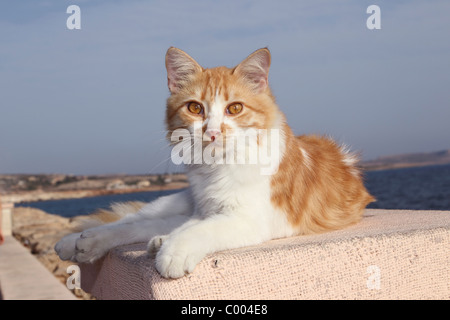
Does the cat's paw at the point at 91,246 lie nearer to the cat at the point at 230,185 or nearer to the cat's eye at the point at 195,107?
the cat at the point at 230,185

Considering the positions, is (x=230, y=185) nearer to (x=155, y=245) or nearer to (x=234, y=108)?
(x=234, y=108)

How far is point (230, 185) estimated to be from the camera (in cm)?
229

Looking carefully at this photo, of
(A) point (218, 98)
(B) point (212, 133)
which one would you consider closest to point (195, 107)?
(A) point (218, 98)

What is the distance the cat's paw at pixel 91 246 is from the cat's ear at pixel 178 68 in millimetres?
842

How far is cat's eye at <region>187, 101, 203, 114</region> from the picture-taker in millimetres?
2268

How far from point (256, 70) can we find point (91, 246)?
1.22 m

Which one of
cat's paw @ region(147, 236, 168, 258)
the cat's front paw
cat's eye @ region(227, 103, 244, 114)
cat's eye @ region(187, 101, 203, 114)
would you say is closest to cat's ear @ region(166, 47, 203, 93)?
cat's eye @ region(187, 101, 203, 114)

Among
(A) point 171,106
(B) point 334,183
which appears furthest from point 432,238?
(A) point 171,106

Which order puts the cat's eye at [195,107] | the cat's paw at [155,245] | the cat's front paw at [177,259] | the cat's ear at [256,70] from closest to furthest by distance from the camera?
the cat's front paw at [177,259] < the cat's paw at [155,245] < the cat's eye at [195,107] < the cat's ear at [256,70]

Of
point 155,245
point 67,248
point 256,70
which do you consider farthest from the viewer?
point 67,248

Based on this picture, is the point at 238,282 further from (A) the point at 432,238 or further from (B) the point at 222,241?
(A) the point at 432,238

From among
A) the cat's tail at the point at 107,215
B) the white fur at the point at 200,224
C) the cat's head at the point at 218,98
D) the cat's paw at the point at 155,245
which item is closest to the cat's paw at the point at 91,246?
the white fur at the point at 200,224

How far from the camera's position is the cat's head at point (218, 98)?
86.1 inches

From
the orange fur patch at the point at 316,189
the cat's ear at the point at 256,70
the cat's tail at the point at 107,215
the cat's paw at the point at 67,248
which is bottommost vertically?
the cat's paw at the point at 67,248
